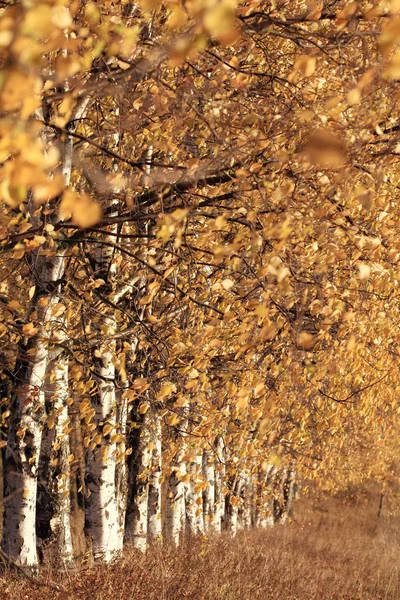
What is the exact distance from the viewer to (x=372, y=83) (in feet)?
15.4

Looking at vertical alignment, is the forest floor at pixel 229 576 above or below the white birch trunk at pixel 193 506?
below

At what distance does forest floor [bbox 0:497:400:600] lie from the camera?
776 centimetres

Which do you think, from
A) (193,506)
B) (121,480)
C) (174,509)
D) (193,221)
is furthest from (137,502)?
(193,221)

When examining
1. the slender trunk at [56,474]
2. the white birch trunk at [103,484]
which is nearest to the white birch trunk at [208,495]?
the white birch trunk at [103,484]

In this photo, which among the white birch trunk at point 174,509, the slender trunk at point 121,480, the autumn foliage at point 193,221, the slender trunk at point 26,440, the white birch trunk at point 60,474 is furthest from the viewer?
the white birch trunk at point 174,509

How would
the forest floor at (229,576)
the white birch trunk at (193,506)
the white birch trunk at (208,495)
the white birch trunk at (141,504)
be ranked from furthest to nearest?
the white birch trunk at (208,495)
the white birch trunk at (193,506)
the white birch trunk at (141,504)
the forest floor at (229,576)

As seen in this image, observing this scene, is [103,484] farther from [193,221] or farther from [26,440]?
[193,221]

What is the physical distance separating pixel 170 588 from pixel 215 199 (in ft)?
17.2

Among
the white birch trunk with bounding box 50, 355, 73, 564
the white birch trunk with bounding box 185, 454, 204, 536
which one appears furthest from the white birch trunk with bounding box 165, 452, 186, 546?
the white birch trunk with bounding box 50, 355, 73, 564

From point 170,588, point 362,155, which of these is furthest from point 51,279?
point 170,588

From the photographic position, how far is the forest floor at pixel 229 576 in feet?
25.5

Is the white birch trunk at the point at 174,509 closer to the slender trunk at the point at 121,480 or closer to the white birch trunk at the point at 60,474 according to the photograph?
the slender trunk at the point at 121,480

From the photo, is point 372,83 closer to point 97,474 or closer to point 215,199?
point 215,199

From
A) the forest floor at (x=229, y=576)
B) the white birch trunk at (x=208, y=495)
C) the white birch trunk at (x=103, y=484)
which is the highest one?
the white birch trunk at (x=208, y=495)
